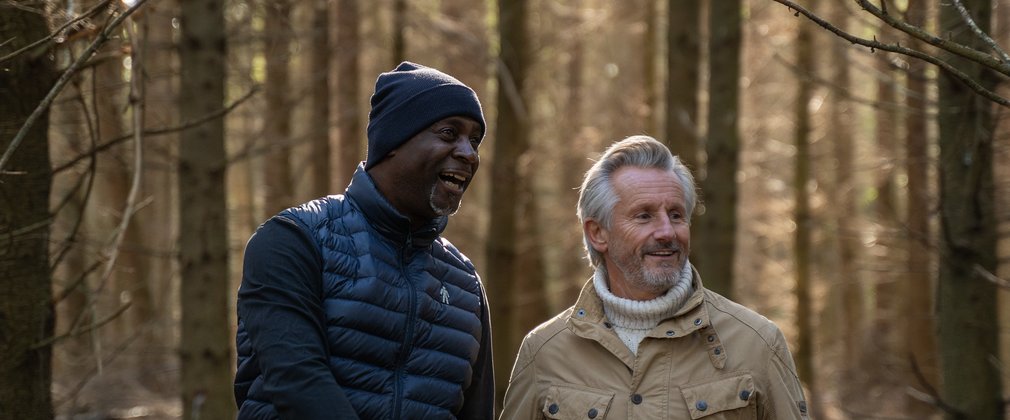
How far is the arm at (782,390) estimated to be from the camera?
3363 mm

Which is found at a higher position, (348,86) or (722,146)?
(348,86)

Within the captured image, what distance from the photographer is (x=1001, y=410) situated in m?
4.96

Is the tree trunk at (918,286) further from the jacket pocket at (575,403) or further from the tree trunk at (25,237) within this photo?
the tree trunk at (25,237)

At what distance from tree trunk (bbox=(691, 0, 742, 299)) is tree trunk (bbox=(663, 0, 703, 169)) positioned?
1186mm

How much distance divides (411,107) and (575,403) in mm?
1121

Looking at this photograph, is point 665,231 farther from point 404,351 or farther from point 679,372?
point 404,351

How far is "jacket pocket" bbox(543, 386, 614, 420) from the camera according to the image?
11.4 ft

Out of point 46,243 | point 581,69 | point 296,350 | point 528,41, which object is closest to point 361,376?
point 296,350

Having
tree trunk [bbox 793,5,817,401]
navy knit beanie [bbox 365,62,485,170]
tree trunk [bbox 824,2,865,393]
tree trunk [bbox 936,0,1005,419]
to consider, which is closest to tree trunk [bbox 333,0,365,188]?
tree trunk [bbox 793,5,817,401]

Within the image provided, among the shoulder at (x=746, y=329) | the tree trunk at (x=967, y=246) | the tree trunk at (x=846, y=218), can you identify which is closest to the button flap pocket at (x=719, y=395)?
the shoulder at (x=746, y=329)

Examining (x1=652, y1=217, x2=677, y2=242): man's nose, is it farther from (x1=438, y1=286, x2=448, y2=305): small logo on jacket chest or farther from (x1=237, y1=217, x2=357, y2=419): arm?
(x1=237, y1=217, x2=357, y2=419): arm

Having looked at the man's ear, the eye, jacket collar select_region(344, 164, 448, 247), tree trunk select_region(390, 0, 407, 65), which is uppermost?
tree trunk select_region(390, 0, 407, 65)

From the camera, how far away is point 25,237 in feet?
12.3

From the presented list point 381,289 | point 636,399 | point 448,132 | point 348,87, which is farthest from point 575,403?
point 348,87
